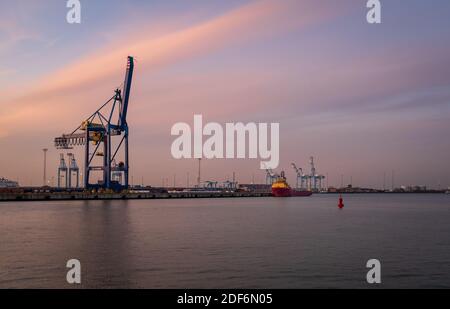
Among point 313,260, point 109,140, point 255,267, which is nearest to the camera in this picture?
point 255,267

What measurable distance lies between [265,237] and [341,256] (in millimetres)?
10455

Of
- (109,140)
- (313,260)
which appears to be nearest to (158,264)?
(313,260)

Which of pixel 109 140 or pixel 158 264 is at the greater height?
pixel 109 140

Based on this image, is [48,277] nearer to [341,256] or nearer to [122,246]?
[122,246]

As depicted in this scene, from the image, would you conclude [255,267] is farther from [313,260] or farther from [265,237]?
[265,237]

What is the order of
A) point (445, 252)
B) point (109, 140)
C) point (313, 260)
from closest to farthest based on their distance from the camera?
point (313, 260) < point (445, 252) < point (109, 140)

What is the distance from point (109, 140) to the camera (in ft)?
357

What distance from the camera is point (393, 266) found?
2444 centimetres
